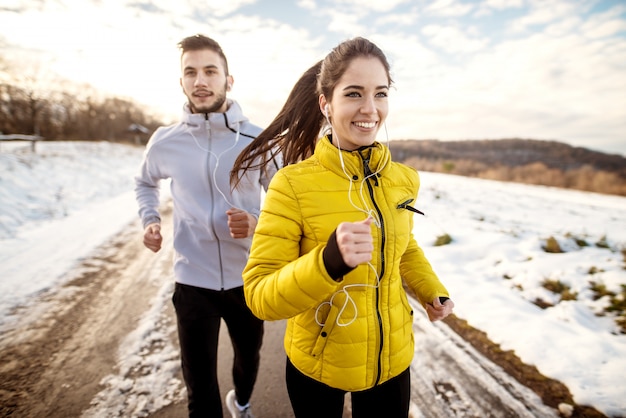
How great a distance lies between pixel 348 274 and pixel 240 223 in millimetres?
780

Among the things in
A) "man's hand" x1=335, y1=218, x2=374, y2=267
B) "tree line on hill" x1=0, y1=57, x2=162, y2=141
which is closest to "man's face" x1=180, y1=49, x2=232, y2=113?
"man's hand" x1=335, y1=218, x2=374, y2=267

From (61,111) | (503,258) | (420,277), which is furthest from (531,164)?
(61,111)

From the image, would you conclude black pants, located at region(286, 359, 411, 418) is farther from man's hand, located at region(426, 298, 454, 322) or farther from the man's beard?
the man's beard

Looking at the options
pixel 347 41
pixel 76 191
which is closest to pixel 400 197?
pixel 347 41

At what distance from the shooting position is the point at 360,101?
1318 millimetres

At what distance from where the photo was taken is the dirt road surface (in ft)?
7.75

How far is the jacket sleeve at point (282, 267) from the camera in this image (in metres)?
1.02

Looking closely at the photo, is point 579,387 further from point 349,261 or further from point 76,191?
point 76,191

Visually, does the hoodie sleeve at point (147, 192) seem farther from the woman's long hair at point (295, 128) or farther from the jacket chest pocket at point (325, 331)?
the jacket chest pocket at point (325, 331)

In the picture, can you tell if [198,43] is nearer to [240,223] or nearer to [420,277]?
[240,223]

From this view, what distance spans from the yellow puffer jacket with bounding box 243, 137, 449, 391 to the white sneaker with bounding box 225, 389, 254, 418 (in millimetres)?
1308

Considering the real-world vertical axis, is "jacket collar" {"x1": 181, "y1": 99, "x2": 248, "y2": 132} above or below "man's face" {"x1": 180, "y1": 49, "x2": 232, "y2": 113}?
below

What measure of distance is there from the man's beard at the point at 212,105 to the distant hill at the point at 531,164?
1.20m

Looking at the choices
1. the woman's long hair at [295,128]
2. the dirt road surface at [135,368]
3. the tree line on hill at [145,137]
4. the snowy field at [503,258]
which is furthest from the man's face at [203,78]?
the tree line on hill at [145,137]
